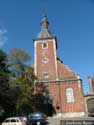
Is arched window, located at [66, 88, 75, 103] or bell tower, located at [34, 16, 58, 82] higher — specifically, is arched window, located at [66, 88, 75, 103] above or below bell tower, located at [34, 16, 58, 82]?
below

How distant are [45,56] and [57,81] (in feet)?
19.2

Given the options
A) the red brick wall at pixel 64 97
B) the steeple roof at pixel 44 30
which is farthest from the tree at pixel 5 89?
the steeple roof at pixel 44 30

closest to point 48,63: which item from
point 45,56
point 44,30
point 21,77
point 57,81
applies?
point 45,56

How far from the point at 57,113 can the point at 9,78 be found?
456 inches

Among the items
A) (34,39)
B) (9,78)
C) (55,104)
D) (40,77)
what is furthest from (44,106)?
(34,39)

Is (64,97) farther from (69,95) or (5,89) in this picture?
(5,89)

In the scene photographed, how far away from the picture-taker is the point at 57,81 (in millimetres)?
37188

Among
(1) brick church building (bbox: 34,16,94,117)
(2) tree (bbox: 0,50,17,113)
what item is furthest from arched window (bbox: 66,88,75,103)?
(2) tree (bbox: 0,50,17,113)

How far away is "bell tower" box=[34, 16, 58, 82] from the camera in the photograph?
38219 millimetres

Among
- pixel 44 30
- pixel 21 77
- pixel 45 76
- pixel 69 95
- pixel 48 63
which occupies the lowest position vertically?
pixel 69 95

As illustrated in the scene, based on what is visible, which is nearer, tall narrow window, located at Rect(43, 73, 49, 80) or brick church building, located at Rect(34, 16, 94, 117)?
brick church building, located at Rect(34, 16, 94, 117)

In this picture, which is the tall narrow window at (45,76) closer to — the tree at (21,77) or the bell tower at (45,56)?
the bell tower at (45,56)

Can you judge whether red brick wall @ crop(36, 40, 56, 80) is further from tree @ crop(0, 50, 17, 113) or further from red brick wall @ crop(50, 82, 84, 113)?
tree @ crop(0, 50, 17, 113)

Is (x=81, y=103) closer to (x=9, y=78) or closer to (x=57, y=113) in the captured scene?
(x=57, y=113)
